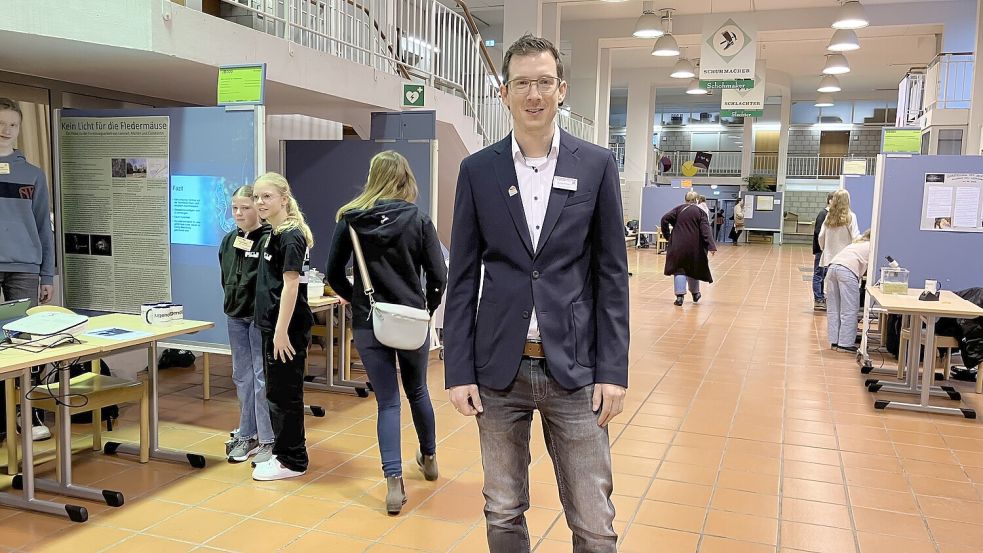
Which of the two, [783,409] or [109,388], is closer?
[109,388]

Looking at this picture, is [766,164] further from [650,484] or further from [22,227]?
[22,227]

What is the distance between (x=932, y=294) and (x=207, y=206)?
5.25 metres

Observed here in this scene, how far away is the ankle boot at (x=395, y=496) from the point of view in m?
3.46

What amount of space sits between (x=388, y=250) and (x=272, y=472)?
1349mm

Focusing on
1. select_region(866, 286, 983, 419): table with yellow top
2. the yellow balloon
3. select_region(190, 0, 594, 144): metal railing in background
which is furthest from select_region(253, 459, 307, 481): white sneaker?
the yellow balloon

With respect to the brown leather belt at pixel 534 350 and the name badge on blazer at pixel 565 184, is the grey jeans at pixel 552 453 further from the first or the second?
the name badge on blazer at pixel 565 184

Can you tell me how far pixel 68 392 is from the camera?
3588mm

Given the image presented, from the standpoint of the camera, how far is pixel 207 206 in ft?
Answer: 15.3

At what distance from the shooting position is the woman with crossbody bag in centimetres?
345

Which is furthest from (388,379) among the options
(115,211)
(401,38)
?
(401,38)

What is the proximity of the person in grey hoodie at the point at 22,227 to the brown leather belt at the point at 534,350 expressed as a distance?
148 inches

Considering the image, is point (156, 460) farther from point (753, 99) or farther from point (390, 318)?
point (753, 99)

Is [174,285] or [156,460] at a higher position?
[174,285]

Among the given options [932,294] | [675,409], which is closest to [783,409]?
[675,409]
